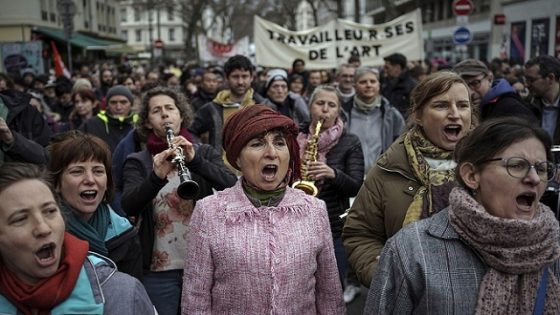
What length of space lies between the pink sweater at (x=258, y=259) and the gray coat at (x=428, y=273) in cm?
43

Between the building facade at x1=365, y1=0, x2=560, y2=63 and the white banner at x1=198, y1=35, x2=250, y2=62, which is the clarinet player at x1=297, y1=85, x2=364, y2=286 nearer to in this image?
the building facade at x1=365, y1=0, x2=560, y2=63

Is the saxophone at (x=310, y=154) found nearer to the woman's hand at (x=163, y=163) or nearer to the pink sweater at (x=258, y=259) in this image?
the woman's hand at (x=163, y=163)

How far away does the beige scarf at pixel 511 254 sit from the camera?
5.95 ft

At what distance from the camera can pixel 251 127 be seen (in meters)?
2.48

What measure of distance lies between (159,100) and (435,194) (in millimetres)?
2065

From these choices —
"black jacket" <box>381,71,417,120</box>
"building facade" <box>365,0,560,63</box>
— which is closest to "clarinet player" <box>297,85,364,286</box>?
"black jacket" <box>381,71,417,120</box>

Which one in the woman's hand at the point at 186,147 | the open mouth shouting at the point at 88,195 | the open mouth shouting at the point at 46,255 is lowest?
the open mouth shouting at the point at 46,255

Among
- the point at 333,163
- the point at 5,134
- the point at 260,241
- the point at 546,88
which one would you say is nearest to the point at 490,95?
the point at 546,88

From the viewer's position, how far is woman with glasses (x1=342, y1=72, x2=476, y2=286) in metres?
2.57

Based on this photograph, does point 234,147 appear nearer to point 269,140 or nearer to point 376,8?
point 269,140

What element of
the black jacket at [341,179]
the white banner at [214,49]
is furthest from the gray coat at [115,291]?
the white banner at [214,49]

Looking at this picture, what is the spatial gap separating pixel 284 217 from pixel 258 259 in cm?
22

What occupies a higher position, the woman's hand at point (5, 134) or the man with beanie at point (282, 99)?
the man with beanie at point (282, 99)

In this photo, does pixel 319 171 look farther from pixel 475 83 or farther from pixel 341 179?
pixel 475 83
